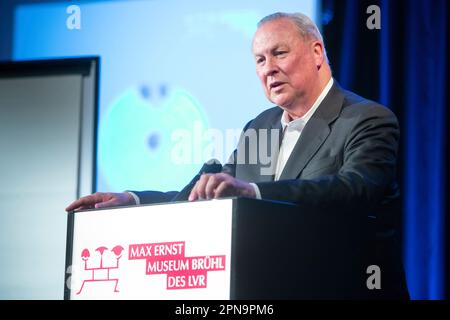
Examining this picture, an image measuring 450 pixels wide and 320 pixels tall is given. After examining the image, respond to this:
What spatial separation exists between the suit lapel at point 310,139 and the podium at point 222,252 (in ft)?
1.06

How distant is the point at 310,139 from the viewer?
228 cm

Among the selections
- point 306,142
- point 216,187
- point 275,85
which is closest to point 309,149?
point 306,142

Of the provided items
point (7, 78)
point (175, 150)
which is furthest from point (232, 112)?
point (7, 78)

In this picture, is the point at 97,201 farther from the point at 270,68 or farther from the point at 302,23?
the point at 302,23

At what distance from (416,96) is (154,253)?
2256mm

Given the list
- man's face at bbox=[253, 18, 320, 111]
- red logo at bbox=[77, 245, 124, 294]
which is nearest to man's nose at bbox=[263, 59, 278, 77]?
man's face at bbox=[253, 18, 320, 111]

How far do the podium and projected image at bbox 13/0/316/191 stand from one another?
1753 mm

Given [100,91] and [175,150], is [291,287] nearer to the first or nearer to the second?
[175,150]

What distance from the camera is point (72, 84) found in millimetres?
4812

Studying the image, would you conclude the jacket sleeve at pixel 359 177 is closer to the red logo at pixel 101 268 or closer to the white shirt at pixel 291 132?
the white shirt at pixel 291 132

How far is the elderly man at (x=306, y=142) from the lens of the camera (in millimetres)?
1925

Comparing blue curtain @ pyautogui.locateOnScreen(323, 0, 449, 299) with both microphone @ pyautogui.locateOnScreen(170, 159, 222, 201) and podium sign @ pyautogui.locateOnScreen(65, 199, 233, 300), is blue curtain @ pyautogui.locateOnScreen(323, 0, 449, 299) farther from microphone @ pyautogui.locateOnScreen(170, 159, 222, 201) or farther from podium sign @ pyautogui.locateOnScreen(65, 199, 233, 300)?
podium sign @ pyautogui.locateOnScreen(65, 199, 233, 300)
